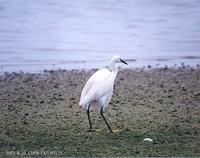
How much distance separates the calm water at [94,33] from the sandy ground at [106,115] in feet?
6.44

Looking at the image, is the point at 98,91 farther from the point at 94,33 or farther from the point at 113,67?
the point at 94,33

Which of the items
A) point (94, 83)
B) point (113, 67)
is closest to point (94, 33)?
point (113, 67)

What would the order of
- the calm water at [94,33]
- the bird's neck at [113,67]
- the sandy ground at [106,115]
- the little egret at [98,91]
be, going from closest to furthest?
1. the sandy ground at [106,115]
2. the little egret at [98,91]
3. the bird's neck at [113,67]
4. the calm water at [94,33]

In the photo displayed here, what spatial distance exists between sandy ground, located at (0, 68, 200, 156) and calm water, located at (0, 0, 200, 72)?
196cm

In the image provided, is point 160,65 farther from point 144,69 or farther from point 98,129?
point 98,129

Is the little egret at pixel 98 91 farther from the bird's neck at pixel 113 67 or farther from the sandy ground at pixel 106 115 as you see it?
the sandy ground at pixel 106 115

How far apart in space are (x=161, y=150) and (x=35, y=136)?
7.18ft

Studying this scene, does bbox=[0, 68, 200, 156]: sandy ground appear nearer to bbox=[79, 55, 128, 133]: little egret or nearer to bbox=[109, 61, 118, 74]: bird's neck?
bbox=[79, 55, 128, 133]: little egret

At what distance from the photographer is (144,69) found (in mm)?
17609

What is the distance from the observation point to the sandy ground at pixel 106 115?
33.8ft

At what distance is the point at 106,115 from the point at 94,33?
1076 cm

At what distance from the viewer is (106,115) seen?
511 inches

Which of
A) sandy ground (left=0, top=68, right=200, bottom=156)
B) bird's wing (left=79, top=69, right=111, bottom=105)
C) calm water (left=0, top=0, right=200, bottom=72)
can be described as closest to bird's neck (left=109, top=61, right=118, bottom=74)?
bird's wing (left=79, top=69, right=111, bottom=105)

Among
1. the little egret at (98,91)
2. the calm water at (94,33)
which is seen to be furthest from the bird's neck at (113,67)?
the calm water at (94,33)
